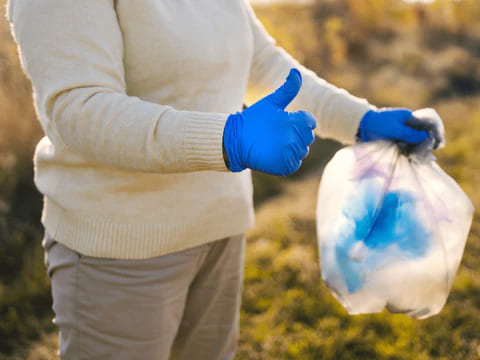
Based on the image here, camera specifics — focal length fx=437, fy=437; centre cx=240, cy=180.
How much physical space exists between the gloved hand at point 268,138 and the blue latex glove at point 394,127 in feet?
1.80

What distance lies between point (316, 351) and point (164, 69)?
4.90ft

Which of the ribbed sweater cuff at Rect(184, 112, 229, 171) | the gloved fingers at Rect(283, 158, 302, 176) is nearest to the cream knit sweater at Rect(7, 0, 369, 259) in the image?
the ribbed sweater cuff at Rect(184, 112, 229, 171)

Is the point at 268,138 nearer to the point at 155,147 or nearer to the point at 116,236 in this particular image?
the point at 155,147

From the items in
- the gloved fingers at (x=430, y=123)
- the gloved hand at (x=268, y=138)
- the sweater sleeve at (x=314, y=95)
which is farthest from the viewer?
the sweater sleeve at (x=314, y=95)

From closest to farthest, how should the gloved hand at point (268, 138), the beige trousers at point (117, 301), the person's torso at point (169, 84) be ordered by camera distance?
1. the gloved hand at point (268, 138)
2. the person's torso at point (169, 84)
3. the beige trousers at point (117, 301)

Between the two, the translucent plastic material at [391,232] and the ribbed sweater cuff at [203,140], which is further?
the translucent plastic material at [391,232]

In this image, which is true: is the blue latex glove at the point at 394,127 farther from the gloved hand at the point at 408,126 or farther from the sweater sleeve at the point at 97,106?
the sweater sleeve at the point at 97,106

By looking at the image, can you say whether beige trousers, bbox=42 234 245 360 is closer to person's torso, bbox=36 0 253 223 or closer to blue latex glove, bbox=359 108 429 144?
person's torso, bbox=36 0 253 223

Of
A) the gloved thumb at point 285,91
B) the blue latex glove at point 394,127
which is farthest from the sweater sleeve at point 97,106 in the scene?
the blue latex glove at point 394,127

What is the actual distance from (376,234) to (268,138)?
1.78 feet

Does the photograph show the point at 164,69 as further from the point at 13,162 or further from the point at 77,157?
the point at 13,162

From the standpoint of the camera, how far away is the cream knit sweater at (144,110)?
826mm

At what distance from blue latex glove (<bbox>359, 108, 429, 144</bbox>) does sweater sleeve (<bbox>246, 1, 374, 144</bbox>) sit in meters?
0.05

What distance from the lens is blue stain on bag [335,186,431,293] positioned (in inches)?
44.9
